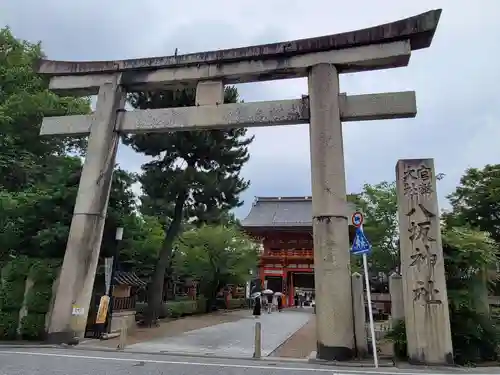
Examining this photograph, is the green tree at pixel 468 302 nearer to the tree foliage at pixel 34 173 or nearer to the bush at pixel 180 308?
the tree foliage at pixel 34 173

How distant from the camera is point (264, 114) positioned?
1085cm

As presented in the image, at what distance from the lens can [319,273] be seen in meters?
9.02

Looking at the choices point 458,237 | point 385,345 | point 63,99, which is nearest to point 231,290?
point 63,99

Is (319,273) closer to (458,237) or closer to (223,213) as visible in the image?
(458,237)

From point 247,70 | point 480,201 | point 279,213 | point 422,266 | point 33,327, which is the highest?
point 279,213

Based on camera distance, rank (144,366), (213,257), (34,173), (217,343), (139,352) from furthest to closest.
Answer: (213,257) < (34,173) < (217,343) < (139,352) < (144,366)

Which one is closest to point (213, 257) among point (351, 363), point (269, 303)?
point (269, 303)

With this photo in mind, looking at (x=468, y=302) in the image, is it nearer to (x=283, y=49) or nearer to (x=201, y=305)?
(x=283, y=49)

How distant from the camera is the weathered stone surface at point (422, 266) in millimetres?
7781

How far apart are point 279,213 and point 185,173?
918 inches

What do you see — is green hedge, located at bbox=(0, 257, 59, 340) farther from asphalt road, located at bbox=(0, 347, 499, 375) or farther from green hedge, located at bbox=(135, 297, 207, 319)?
green hedge, located at bbox=(135, 297, 207, 319)

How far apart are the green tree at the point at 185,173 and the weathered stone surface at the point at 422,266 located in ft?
31.6

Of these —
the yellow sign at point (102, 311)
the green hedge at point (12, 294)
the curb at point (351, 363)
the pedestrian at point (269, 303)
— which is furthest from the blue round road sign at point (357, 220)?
the pedestrian at point (269, 303)

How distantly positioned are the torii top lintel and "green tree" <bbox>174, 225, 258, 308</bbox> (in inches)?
576
